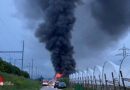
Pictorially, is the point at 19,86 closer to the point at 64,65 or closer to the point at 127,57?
the point at 127,57

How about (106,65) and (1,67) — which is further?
(1,67)

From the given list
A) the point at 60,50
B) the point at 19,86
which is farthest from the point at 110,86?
the point at 60,50

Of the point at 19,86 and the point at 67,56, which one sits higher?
the point at 67,56

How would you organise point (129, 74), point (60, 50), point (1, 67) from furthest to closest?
point (60, 50) → point (1, 67) → point (129, 74)

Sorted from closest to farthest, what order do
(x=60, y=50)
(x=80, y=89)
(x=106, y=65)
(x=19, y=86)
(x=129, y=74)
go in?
(x=129, y=74) → (x=106, y=65) → (x=80, y=89) → (x=19, y=86) → (x=60, y=50)

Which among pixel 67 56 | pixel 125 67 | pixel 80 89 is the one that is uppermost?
pixel 67 56

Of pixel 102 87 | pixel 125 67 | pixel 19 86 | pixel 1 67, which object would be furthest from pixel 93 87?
pixel 1 67

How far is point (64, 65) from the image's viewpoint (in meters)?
75.0

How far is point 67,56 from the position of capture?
74312mm

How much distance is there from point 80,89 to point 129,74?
11.6 meters

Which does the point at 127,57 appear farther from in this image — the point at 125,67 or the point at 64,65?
the point at 64,65

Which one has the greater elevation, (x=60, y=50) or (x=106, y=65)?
(x=60, y=50)

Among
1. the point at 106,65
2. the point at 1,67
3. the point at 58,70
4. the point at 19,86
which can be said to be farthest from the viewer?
the point at 58,70

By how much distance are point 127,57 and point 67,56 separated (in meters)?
58.5
